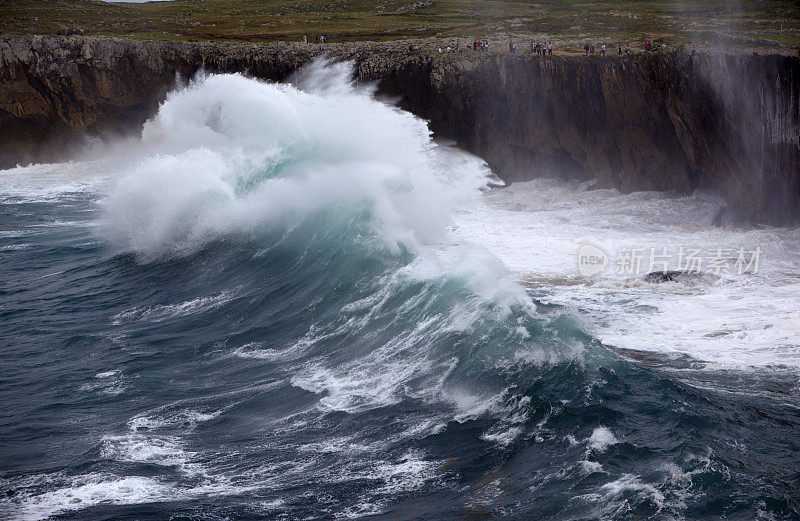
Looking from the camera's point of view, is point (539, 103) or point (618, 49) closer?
point (618, 49)

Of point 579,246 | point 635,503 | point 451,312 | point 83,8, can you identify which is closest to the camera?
point 635,503

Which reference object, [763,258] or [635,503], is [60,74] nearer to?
[763,258]

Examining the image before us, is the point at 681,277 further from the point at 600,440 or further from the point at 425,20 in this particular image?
the point at 425,20

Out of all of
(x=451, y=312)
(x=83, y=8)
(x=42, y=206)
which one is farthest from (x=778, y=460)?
(x=83, y=8)

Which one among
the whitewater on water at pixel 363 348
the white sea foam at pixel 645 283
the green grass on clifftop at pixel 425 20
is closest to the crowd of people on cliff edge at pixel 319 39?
the green grass on clifftop at pixel 425 20

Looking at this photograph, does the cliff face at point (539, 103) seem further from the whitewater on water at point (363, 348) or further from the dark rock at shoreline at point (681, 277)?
the dark rock at shoreline at point (681, 277)

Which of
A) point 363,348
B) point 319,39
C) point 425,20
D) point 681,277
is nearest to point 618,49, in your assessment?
point 681,277

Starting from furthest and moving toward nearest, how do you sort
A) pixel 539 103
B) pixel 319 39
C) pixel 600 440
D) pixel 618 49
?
1. pixel 319 39
2. pixel 539 103
3. pixel 618 49
4. pixel 600 440
